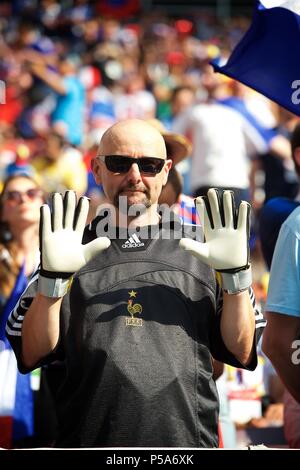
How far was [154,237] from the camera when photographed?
322 cm

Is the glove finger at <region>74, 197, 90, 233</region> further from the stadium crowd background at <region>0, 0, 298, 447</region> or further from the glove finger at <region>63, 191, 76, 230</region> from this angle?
the stadium crowd background at <region>0, 0, 298, 447</region>

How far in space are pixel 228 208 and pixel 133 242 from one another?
1.31 feet

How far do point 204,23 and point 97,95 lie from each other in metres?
7.91

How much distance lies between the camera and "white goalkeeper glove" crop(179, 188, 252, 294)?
294 centimetres

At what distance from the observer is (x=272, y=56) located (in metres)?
4.16

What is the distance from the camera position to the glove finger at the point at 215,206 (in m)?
2.95

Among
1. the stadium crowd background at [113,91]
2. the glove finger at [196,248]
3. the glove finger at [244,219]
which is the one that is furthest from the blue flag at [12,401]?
the glove finger at [244,219]

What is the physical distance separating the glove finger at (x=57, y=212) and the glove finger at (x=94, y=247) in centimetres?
10

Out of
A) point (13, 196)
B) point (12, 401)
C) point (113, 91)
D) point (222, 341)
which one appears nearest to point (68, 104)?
point (113, 91)

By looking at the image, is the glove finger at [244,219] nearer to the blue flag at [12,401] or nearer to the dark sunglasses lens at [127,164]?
the dark sunglasses lens at [127,164]

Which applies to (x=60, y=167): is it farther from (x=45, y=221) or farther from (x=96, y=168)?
(x=45, y=221)

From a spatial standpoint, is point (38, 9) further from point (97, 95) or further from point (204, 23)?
point (97, 95)

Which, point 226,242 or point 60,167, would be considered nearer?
point 226,242

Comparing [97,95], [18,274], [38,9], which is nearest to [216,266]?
[18,274]
